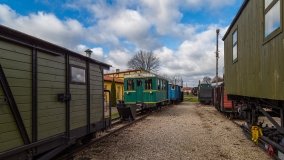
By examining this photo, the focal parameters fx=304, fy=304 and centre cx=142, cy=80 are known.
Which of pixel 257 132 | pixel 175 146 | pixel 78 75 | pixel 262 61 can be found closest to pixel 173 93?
pixel 175 146

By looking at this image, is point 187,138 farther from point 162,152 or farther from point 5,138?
point 5,138

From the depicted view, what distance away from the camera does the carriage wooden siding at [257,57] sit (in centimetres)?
466

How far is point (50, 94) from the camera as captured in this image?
19.1ft

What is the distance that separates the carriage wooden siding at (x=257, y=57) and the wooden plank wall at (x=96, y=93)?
397 centimetres

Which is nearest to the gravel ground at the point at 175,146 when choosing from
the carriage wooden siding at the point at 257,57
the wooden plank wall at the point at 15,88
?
the carriage wooden siding at the point at 257,57

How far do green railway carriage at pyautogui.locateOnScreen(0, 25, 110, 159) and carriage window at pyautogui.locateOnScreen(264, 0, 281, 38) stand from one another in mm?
3966

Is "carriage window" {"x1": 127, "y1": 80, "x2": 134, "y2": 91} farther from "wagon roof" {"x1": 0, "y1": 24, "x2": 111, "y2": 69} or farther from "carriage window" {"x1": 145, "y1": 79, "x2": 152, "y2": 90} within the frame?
"wagon roof" {"x1": 0, "y1": 24, "x2": 111, "y2": 69}

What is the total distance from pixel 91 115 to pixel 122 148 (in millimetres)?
1353

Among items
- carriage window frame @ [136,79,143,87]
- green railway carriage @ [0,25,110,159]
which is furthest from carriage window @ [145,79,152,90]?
green railway carriage @ [0,25,110,159]

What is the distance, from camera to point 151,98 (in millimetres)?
20234

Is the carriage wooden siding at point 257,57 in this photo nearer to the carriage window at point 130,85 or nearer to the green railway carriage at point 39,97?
the green railway carriage at point 39,97

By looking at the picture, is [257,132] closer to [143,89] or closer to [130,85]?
[143,89]

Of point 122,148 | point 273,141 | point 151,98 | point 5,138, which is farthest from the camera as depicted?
point 151,98

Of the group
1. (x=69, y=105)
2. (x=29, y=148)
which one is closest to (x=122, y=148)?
(x=69, y=105)
